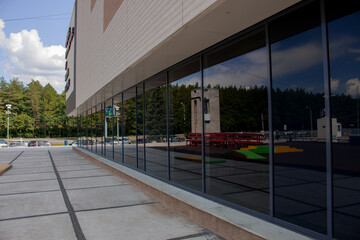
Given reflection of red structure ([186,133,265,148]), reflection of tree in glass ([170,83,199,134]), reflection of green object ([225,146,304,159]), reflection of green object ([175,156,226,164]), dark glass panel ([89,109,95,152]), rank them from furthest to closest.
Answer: dark glass panel ([89,109,95,152])
reflection of tree in glass ([170,83,199,134])
reflection of green object ([175,156,226,164])
reflection of red structure ([186,133,265,148])
reflection of green object ([225,146,304,159])

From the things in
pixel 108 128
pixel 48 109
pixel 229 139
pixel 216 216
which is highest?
pixel 48 109

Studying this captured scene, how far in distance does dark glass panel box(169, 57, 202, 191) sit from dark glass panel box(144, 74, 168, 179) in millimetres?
499

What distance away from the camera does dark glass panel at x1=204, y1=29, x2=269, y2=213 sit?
4.94 m

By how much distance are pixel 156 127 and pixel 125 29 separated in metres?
3.24

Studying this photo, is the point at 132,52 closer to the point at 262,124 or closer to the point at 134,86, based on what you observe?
the point at 134,86

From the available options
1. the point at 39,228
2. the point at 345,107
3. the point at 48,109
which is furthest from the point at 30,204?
the point at 48,109

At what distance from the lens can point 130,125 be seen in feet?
40.4

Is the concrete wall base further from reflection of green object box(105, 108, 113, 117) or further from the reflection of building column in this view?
reflection of green object box(105, 108, 113, 117)

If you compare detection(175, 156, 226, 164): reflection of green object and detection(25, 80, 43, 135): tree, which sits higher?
detection(25, 80, 43, 135): tree

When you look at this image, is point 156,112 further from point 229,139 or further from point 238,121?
point 238,121

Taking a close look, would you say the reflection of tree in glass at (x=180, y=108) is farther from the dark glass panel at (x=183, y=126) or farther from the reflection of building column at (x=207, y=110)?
the reflection of building column at (x=207, y=110)

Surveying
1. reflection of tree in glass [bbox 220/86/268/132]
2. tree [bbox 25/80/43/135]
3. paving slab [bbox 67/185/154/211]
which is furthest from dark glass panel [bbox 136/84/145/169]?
tree [bbox 25/80/43/135]

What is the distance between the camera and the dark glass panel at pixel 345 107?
328cm

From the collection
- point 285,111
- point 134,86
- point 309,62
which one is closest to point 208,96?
point 285,111
